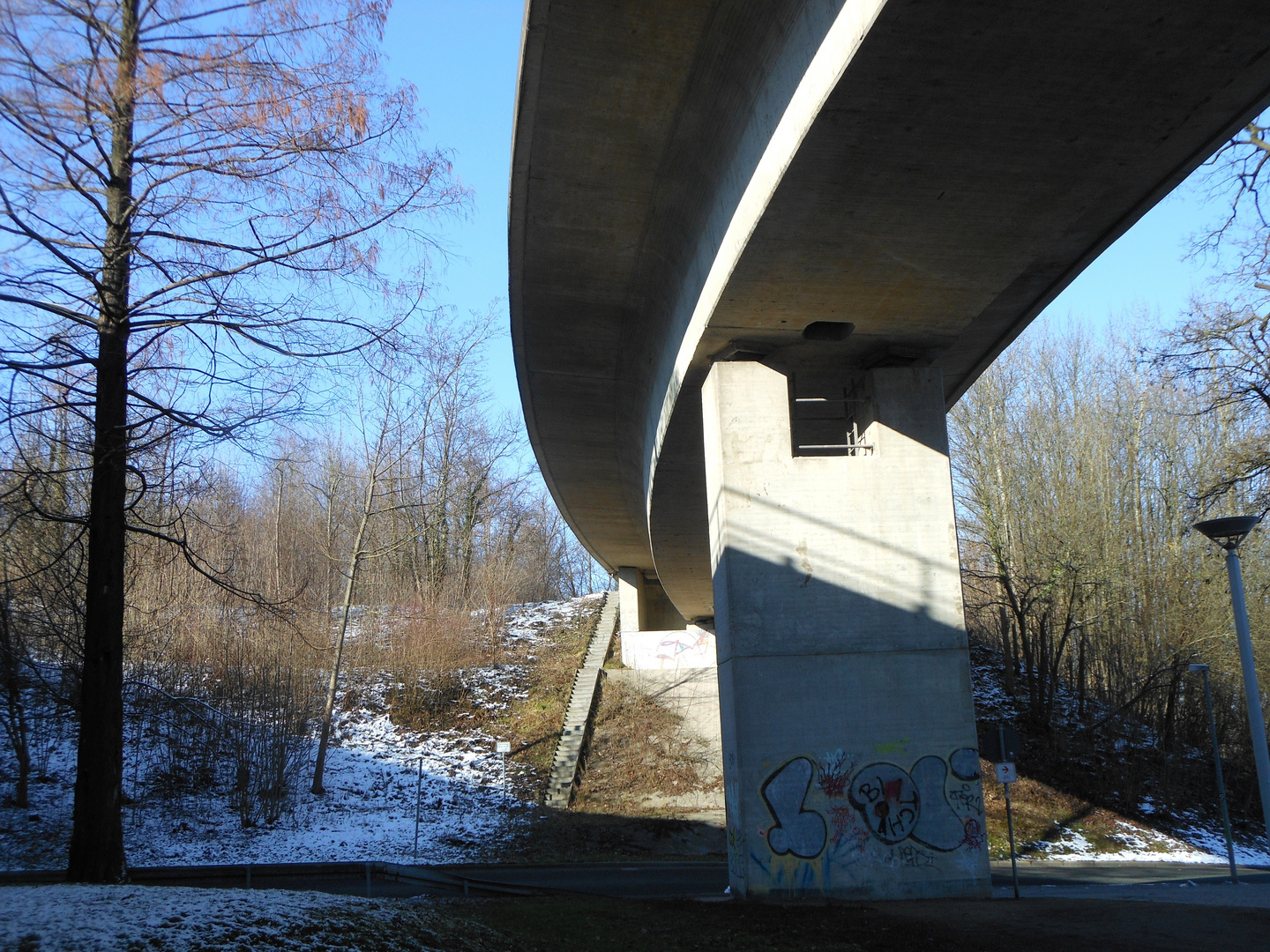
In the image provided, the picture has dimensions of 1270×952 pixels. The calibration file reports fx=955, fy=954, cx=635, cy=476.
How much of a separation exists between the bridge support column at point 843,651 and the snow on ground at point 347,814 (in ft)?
38.4

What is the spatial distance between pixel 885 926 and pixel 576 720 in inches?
800

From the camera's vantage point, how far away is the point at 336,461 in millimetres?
36000

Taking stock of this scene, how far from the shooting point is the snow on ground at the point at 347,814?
770 inches

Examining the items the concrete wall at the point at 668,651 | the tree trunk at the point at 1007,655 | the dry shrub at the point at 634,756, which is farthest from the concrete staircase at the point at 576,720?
the tree trunk at the point at 1007,655

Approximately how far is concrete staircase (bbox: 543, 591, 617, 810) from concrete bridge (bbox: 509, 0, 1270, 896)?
13.1 metres

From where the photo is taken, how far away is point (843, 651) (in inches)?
446

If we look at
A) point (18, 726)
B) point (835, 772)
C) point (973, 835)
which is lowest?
point (973, 835)

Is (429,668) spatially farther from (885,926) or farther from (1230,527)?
(1230,527)

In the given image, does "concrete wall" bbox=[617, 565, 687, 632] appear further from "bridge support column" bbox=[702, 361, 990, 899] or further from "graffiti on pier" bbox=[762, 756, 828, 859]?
"graffiti on pier" bbox=[762, 756, 828, 859]

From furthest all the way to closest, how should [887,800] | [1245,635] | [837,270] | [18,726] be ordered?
[18,726], [1245,635], [887,800], [837,270]

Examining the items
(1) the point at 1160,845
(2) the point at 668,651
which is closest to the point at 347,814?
(2) the point at 668,651

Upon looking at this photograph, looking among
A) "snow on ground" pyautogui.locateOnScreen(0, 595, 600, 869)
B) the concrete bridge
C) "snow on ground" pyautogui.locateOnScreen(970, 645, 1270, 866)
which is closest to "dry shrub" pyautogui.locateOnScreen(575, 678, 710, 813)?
"snow on ground" pyautogui.locateOnScreen(0, 595, 600, 869)

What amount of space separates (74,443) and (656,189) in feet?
20.7

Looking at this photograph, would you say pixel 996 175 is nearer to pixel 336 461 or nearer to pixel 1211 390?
pixel 1211 390
